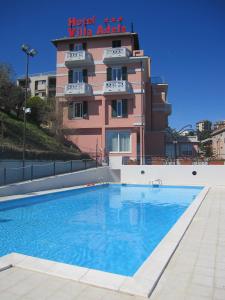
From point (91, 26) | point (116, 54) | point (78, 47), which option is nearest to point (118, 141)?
point (116, 54)

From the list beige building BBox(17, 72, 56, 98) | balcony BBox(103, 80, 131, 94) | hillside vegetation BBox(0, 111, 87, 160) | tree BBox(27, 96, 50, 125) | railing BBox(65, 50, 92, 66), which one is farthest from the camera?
beige building BBox(17, 72, 56, 98)

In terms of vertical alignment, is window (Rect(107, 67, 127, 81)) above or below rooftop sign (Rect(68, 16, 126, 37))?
below

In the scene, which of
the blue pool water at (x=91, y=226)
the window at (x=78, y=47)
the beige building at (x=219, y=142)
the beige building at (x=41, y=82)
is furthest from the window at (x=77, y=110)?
the beige building at (x=41, y=82)

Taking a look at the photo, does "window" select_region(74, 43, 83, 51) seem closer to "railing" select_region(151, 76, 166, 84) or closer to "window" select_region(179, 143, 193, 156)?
"railing" select_region(151, 76, 166, 84)

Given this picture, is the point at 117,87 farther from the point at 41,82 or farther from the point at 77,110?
the point at 41,82

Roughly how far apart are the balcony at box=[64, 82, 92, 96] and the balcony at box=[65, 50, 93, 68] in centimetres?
223

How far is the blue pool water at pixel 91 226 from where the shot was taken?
6.91m

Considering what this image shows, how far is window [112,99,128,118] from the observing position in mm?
28391

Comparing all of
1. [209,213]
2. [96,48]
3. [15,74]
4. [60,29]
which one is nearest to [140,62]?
[96,48]

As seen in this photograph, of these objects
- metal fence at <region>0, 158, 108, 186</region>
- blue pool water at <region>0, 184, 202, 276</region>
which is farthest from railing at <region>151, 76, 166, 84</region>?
blue pool water at <region>0, 184, 202, 276</region>

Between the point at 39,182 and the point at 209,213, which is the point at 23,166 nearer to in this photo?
the point at 39,182

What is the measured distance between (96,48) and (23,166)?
16.9 metres

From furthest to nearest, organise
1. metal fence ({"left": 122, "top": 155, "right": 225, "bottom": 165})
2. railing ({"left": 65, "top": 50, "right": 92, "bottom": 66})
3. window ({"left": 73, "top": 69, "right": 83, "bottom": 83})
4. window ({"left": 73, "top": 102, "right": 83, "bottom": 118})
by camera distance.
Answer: window ({"left": 73, "top": 69, "right": 83, "bottom": 83})
window ({"left": 73, "top": 102, "right": 83, "bottom": 118})
railing ({"left": 65, "top": 50, "right": 92, "bottom": 66})
metal fence ({"left": 122, "top": 155, "right": 225, "bottom": 165})

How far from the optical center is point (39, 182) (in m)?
17.5
